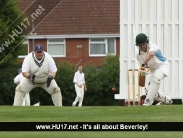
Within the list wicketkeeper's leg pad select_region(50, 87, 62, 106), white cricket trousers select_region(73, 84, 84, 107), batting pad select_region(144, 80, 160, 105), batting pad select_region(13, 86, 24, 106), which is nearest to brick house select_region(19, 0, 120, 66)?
white cricket trousers select_region(73, 84, 84, 107)

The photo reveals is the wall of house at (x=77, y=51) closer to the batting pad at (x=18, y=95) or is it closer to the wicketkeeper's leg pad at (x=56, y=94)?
the batting pad at (x=18, y=95)

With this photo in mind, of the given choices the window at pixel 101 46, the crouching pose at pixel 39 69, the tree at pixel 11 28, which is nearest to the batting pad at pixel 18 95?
the crouching pose at pixel 39 69

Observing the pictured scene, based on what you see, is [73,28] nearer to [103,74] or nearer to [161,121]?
[103,74]

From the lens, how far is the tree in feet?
149

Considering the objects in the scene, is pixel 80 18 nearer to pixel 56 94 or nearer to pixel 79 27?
pixel 79 27

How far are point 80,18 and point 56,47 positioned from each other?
2.64 metres

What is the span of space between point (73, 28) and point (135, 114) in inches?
1596

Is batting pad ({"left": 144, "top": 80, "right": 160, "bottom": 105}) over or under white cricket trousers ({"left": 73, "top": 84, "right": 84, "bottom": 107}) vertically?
over

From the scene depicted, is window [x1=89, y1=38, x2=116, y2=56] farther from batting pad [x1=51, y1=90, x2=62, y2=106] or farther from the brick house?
batting pad [x1=51, y1=90, x2=62, y2=106]

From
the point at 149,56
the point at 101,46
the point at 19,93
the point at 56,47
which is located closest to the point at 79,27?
the point at 56,47

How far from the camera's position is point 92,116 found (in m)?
17.5

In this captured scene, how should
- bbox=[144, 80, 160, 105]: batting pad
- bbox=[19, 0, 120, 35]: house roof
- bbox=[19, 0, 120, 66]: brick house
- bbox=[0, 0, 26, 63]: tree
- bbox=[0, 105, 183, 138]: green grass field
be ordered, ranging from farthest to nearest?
1. bbox=[19, 0, 120, 35]: house roof
2. bbox=[19, 0, 120, 66]: brick house
3. bbox=[0, 0, 26, 63]: tree
4. bbox=[144, 80, 160, 105]: batting pad
5. bbox=[0, 105, 183, 138]: green grass field

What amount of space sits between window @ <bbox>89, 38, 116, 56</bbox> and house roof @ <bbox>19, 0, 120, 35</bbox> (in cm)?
85

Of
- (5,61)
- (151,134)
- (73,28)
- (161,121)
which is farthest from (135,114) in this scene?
(73,28)
